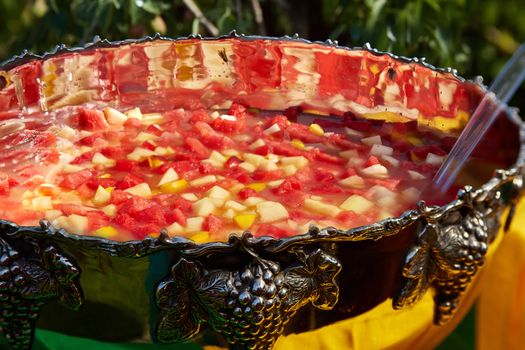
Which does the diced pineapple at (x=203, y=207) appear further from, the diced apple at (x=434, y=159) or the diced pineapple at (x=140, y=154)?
the diced apple at (x=434, y=159)

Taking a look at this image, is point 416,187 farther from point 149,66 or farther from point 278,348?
point 149,66

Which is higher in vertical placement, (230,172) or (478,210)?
(478,210)

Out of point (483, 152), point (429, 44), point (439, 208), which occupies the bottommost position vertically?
point (429, 44)

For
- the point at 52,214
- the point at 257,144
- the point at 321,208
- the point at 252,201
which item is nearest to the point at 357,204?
the point at 321,208

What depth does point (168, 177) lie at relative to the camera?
140 centimetres

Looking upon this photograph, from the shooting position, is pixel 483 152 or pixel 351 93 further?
pixel 351 93

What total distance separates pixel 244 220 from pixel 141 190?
9.2 inches

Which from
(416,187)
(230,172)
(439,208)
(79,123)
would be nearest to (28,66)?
(79,123)

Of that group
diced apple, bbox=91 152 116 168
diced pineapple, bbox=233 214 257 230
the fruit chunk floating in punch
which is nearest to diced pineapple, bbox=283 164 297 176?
the fruit chunk floating in punch

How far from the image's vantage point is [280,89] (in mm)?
1743

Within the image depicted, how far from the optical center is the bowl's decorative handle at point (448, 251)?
1.01 m

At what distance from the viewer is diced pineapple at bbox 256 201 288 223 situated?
1206 millimetres

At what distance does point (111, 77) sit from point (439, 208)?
920 millimetres

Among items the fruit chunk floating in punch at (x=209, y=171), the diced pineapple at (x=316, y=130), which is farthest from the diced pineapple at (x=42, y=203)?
the diced pineapple at (x=316, y=130)
